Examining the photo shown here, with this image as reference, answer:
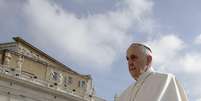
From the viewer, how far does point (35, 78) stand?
38.7 m

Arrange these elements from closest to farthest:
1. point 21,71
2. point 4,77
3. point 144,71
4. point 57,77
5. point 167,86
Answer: point 167,86, point 144,71, point 4,77, point 21,71, point 57,77

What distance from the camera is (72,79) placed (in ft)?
146

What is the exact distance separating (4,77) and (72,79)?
35.2ft

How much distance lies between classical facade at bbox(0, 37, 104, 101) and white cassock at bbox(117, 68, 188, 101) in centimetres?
3171

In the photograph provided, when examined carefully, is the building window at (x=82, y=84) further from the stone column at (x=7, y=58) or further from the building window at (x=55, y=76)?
the stone column at (x=7, y=58)

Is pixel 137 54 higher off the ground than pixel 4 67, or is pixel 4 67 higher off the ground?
pixel 4 67

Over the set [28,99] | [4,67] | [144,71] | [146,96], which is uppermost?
[4,67]

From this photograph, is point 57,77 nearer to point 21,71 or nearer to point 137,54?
point 21,71

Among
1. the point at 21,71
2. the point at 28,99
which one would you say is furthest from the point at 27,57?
the point at 28,99

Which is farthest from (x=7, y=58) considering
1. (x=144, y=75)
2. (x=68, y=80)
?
(x=144, y=75)

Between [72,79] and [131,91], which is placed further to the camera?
[72,79]

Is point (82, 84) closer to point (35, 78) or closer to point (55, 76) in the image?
point (55, 76)

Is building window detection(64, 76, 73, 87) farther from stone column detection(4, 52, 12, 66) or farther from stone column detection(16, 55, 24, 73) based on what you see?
stone column detection(4, 52, 12, 66)

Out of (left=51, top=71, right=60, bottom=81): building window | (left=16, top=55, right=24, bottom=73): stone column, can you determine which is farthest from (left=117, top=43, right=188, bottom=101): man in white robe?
(left=51, top=71, right=60, bottom=81): building window
